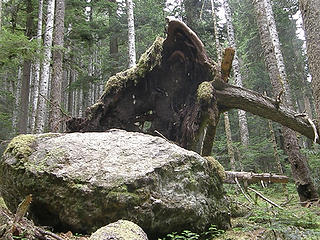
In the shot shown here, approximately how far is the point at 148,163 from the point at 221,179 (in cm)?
166

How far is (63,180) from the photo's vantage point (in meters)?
3.78

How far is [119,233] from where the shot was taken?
2881mm

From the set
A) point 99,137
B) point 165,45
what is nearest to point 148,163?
point 99,137

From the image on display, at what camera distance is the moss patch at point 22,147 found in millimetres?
4312

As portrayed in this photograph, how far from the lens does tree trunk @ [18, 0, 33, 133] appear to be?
1379 centimetres

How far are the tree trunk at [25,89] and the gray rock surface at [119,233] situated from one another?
480 inches

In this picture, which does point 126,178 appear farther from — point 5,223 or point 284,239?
point 284,239

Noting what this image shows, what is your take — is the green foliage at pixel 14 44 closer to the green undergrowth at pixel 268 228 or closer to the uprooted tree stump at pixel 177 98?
the uprooted tree stump at pixel 177 98

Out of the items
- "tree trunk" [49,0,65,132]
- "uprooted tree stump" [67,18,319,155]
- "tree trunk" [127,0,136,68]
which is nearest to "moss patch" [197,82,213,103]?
"uprooted tree stump" [67,18,319,155]

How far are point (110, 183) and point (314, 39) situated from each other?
12.8ft

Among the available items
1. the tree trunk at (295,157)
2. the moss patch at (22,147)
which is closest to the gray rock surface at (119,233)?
the moss patch at (22,147)

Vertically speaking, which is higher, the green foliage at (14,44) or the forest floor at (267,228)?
the green foliage at (14,44)

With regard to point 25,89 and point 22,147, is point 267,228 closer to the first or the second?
point 22,147

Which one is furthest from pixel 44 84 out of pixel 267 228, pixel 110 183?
pixel 267 228
